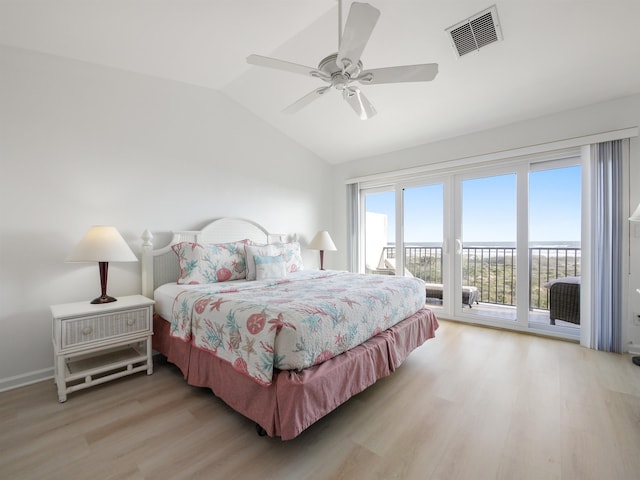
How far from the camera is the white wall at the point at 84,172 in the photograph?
2.17 meters

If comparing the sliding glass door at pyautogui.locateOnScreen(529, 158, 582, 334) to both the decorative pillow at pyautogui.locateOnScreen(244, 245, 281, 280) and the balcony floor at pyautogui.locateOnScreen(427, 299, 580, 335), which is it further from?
the decorative pillow at pyautogui.locateOnScreen(244, 245, 281, 280)

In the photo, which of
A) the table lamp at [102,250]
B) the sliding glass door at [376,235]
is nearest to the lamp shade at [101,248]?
the table lamp at [102,250]

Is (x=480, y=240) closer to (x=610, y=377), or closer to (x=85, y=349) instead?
(x=610, y=377)

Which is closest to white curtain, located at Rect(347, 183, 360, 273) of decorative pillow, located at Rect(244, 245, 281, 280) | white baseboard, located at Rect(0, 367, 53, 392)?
decorative pillow, located at Rect(244, 245, 281, 280)

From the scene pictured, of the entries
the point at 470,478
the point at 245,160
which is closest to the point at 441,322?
the point at 470,478

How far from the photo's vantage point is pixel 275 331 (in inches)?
56.8

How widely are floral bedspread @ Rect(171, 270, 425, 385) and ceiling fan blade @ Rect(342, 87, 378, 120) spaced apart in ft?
4.75

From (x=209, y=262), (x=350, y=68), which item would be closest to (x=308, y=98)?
(x=350, y=68)

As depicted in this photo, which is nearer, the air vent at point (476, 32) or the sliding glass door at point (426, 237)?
the air vent at point (476, 32)

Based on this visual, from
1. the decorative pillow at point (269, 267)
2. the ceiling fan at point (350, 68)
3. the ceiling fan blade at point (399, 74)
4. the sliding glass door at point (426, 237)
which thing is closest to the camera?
the ceiling fan at point (350, 68)

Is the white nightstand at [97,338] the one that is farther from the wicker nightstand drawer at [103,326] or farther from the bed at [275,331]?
the bed at [275,331]

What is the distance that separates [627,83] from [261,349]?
3.76 metres

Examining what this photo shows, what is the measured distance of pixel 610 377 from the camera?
223 centimetres

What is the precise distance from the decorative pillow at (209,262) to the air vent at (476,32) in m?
2.76
